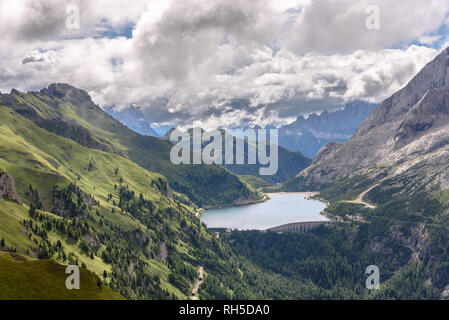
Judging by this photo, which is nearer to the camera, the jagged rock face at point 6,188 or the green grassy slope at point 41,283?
the green grassy slope at point 41,283

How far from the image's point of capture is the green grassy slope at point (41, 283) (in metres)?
91.7

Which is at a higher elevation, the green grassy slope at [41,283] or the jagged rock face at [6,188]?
the jagged rock face at [6,188]

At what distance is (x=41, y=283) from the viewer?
9681cm

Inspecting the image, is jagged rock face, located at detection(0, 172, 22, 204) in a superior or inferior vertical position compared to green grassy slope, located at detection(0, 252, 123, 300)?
superior

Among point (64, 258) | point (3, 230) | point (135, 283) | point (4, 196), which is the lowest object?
point (135, 283)

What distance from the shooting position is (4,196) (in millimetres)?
188250

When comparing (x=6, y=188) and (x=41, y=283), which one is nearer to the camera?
(x=41, y=283)

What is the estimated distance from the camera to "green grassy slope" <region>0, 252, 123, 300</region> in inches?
3610

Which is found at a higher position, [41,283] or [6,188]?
[6,188]

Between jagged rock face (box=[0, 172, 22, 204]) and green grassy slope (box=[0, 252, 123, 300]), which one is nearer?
green grassy slope (box=[0, 252, 123, 300])
